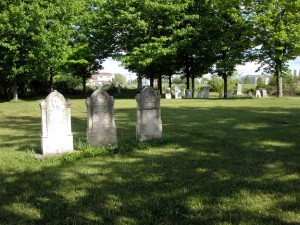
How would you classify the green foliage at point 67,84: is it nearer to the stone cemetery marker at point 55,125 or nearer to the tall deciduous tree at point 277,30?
the tall deciduous tree at point 277,30

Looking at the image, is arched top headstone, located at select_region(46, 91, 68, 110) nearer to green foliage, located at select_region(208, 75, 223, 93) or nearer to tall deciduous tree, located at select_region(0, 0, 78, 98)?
tall deciduous tree, located at select_region(0, 0, 78, 98)

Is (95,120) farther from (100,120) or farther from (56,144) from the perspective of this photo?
(56,144)

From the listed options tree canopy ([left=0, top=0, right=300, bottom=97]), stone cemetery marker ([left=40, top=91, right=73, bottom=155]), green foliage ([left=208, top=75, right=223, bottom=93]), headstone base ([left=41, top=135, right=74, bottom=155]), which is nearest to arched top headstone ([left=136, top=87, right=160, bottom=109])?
stone cemetery marker ([left=40, top=91, right=73, bottom=155])

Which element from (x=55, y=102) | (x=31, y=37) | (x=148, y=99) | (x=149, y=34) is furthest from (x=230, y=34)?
(x=55, y=102)

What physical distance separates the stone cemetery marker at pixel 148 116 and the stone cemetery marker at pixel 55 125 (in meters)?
2.02

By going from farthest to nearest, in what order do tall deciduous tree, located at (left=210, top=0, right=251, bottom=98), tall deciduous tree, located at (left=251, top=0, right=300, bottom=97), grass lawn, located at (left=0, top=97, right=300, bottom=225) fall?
1. tall deciduous tree, located at (left=210, top=0, right=251, bottom=98)
2. tall deciduous tree, located at (left=251, top=0, right=300, bottom=97)
3. grass lawn, located at (left=0, top=97, right=300, bottom=225)

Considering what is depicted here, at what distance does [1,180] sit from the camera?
608 centimetres

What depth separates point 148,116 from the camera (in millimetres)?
9664

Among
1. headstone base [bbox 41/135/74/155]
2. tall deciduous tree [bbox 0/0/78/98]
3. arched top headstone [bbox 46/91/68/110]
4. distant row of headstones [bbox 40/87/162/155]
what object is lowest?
headstone base [bbox 41/135/74/155]

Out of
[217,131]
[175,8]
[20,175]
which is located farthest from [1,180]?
[175,8]

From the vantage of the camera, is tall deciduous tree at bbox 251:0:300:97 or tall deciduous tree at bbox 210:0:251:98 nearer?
tall deciduous tree at bbox 251:0:300:97

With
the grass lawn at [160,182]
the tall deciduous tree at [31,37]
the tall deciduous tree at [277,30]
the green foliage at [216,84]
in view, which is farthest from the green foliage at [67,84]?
the grass lawn at [160,182]

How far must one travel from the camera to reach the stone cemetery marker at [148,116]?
9.51 meters

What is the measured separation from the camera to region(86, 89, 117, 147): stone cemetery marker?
28.6ft
